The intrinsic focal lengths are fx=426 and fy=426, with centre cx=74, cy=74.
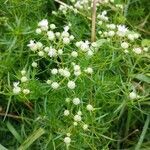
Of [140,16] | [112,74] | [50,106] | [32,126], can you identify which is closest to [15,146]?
[32,126]

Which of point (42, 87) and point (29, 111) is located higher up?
point (42, 87)

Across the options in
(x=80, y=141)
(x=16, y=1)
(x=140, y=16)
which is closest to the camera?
(x=80, y=141)

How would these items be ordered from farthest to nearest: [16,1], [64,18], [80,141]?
[64,18], [16,1], [80,141]

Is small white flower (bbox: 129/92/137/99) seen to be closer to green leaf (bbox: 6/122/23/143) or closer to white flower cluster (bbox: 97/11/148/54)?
white flower cluster (bbox: 97/11/148/54)

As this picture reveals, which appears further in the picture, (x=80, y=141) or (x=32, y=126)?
(x=32, y=126)

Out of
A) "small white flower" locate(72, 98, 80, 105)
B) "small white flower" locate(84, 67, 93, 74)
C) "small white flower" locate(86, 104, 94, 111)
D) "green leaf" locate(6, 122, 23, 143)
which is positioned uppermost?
"small white flower" locate(84, 67, 93, 74)

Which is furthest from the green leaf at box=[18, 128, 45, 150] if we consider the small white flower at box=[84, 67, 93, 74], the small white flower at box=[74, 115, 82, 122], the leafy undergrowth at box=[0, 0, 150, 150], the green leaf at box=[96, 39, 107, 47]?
the green leaf at box=[96, 39, 107, 47]

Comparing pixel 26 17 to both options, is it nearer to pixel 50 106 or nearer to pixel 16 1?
pixel 16 1

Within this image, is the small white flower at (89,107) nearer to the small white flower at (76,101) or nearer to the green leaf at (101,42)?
the small white flower at (76,101)
